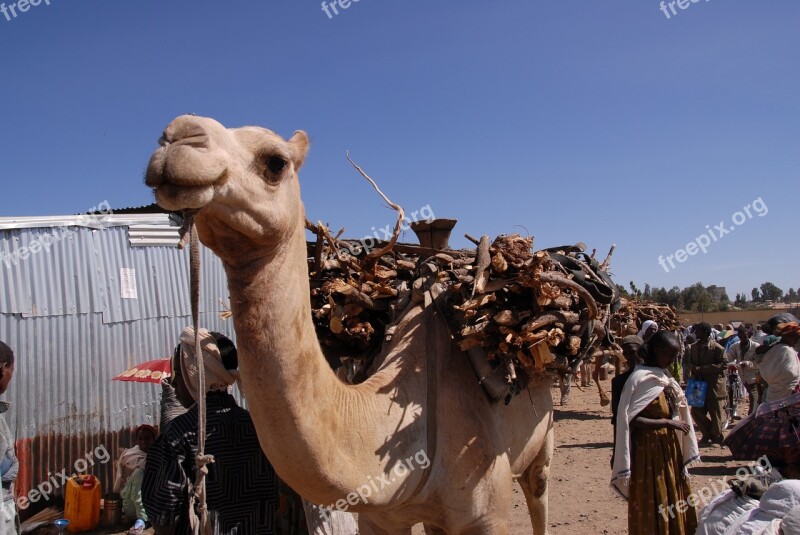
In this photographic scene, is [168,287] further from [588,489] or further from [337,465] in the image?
[337,465]

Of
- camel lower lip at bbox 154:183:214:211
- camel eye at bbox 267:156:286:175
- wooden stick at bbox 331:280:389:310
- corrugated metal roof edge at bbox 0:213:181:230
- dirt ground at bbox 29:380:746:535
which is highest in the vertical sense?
corrugated metal roof edge at bbox 0:213:181:230

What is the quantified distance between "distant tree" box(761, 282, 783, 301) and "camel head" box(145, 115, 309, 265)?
345 ft

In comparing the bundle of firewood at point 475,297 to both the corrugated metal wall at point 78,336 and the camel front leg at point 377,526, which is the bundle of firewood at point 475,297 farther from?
the corrugated metal wall at point 78,336

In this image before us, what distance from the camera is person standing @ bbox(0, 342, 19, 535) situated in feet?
12.6

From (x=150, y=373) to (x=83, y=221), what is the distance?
107 inches

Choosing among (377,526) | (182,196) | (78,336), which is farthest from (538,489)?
(78,336)

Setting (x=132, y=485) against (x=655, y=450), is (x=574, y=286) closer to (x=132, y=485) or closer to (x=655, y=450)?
(x=655, y=450)

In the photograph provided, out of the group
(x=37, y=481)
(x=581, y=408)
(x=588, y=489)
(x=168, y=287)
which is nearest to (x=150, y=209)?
(x=168, y=287)

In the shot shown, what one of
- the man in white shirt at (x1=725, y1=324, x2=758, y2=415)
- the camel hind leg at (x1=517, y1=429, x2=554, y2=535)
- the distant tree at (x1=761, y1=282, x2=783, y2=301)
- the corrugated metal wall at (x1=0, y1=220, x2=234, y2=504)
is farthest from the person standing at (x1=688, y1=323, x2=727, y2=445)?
the distant tree at (x1=761, y1=282, x2=783, y2=301)

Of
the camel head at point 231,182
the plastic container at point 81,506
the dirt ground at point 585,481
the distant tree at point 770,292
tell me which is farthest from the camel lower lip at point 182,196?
the distant tree at point 770,292

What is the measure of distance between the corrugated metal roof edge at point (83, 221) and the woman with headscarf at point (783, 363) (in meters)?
8.08

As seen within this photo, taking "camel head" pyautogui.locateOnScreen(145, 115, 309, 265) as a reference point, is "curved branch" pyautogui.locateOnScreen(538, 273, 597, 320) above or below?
below

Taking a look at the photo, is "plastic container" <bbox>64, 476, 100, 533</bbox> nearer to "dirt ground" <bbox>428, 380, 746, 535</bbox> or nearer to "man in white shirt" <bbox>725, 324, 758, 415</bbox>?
"dirt ground" <bbox>428, 380, 746, 535</bbox>

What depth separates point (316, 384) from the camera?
8.64ft
